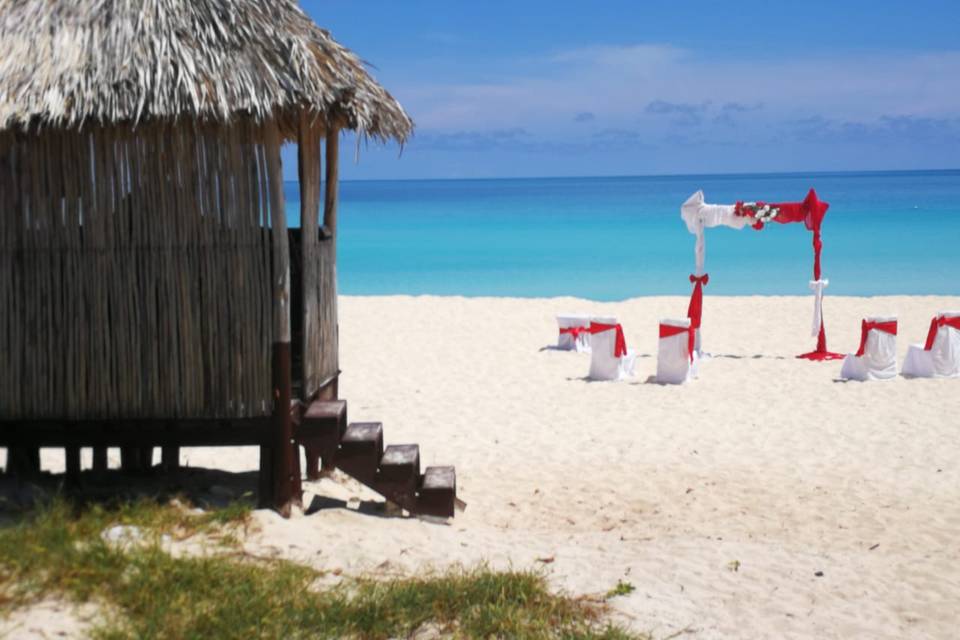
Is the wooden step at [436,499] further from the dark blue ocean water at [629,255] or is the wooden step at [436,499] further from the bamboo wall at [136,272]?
the dark blue ocean water at [629,255]

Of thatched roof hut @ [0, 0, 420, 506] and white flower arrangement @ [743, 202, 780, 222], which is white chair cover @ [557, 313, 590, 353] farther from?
thatched roof hut @ [0, 0, 420, 506]

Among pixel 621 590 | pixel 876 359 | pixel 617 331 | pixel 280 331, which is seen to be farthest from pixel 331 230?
pixel 876 359

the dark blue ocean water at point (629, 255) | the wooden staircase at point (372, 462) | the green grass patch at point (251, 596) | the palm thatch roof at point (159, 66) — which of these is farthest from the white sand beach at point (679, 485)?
the dark blue ocean water at point (629, 255)

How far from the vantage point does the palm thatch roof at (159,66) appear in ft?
15.8

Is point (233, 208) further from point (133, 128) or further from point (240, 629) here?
point (240, 629)

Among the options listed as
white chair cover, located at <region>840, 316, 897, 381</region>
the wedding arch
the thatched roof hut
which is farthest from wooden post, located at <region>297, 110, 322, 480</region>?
white chair cover, located at <region>840, 316, 897, 381</region>

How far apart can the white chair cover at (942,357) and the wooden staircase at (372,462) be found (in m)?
6.22

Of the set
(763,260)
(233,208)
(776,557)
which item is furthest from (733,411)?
(763,260)

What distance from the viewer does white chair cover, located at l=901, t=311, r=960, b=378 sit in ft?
32.5

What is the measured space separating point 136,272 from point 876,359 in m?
7.33

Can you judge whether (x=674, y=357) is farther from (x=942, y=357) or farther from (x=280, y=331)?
(x=280, y=331)

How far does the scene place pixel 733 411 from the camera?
874 cm

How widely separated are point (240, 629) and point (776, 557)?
8.93 ft

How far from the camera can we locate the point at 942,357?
9.92 metres
